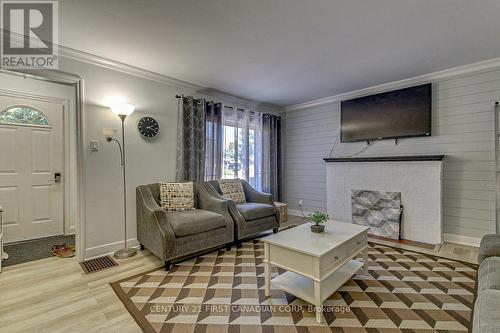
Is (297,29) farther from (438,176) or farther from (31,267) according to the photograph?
(31,267)

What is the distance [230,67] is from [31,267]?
3.29 m

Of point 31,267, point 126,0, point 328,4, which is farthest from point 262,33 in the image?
point 31,267

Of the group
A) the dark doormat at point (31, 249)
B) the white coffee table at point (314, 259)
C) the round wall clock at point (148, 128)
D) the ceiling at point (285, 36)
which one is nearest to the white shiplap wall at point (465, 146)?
the ceiling at point (285, 36)

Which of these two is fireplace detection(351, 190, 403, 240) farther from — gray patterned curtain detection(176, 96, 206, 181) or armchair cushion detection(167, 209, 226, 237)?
gray patterned curtain detection(176, 96, 206, 181)

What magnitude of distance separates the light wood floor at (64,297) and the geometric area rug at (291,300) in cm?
12

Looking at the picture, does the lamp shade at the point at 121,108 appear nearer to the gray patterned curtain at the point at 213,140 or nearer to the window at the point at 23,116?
the gray patterned curtain at the point at 213,140

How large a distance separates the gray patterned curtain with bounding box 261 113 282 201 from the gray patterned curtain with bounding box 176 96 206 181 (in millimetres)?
1535

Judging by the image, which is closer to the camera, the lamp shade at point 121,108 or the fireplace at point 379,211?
the lamp shade at point 121,108

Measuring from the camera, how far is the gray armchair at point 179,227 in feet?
8.63

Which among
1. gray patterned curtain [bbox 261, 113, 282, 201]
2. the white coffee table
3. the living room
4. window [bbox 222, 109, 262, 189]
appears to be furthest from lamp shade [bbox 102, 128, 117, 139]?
gray patterned curtain [bbox 261, 113, 282, 201]

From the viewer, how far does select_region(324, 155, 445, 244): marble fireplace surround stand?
10.9 ft

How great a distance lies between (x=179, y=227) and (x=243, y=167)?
2186mm

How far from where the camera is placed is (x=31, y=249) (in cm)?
326

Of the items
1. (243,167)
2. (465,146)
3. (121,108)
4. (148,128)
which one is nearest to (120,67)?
(121,108)
